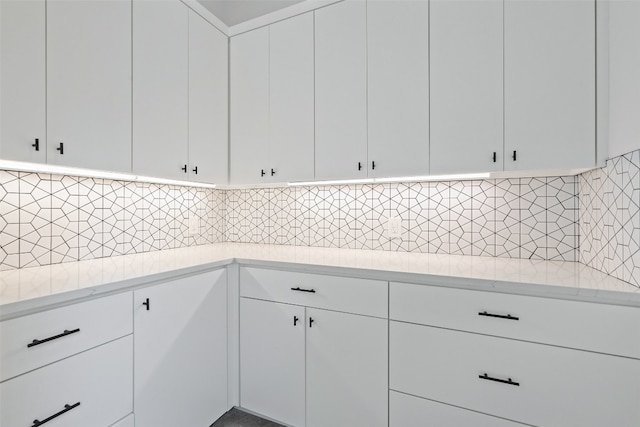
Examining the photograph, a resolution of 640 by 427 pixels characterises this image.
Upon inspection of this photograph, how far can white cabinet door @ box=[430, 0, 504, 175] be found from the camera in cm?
151

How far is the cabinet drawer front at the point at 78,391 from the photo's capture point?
3.20 feet

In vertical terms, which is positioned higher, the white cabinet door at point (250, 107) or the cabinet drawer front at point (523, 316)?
the white cabinet door at point (250, 107)

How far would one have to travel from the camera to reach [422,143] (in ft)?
5.44

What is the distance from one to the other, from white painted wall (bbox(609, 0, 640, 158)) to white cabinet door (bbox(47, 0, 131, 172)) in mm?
2143

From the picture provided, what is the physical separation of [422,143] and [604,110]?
0.74 meters

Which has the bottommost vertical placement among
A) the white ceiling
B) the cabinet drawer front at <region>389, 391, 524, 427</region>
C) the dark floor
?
the dark floor

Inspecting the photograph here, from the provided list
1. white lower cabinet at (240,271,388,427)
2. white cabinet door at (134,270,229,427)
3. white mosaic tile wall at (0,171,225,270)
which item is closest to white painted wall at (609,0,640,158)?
white lower cabinet at (240,271,388,427)

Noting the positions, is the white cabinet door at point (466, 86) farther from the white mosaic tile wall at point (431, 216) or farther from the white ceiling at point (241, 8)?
the white ceiling at point (241, 8)

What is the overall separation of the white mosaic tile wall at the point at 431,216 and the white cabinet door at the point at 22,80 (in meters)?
1.45

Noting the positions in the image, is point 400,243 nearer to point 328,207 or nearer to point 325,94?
point 328,207

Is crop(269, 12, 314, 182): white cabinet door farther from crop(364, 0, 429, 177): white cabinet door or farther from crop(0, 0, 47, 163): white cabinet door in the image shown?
crop(0, 0, 47, 163): white cabinet door

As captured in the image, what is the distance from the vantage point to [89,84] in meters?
1.42

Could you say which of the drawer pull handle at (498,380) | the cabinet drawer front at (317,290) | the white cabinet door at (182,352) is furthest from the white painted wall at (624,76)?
the white cabinet door at (182,352)

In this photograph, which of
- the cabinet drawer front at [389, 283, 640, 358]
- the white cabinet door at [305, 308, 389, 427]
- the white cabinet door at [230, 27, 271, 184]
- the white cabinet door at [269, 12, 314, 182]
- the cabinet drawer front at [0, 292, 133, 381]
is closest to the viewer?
the cabinet drawer front at [0, 292, 133, 381]
